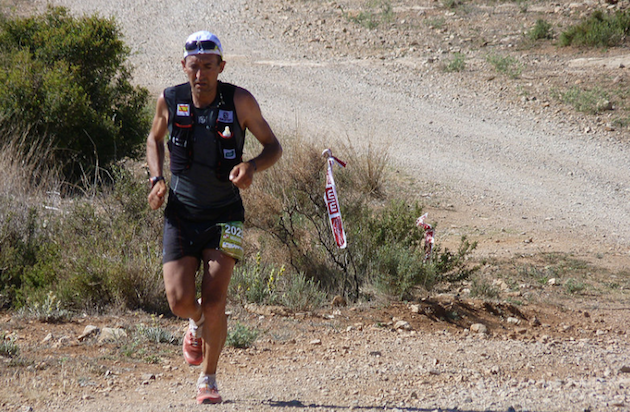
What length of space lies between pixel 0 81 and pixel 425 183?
5771mm

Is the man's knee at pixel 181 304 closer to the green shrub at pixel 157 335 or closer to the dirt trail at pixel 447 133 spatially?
the green shrub at pixel 157 335

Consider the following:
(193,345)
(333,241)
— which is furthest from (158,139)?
(333,241)

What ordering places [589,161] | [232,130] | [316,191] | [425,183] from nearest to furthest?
[232,130] < [316,191] < [425,183] < [589,161]

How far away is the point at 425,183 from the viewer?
10.5 meters

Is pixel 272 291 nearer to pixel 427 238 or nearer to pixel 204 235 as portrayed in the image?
pixel 427 238

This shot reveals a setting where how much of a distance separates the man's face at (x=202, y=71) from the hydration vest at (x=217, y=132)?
0.09 metres

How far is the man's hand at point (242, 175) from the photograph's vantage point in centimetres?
366

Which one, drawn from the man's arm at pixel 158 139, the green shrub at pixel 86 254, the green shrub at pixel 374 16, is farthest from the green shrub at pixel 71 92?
the green shrub at pixel 374 16

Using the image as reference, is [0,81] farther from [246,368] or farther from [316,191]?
[246,368]

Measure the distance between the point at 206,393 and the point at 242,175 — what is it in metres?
1.26

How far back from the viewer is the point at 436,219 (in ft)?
30.6

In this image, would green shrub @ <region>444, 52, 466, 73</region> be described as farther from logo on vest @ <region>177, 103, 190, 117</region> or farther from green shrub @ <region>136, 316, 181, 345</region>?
logo on vest @ <region>177, 103, 190, 117</region>

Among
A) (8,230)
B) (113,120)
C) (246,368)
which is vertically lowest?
(246,368)

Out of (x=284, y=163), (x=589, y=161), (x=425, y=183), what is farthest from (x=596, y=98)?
(x=284, y=163)
